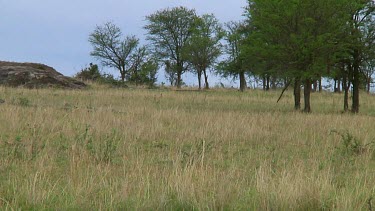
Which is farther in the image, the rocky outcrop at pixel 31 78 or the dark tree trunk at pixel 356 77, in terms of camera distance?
the rocky outcrop at pixel 31 78

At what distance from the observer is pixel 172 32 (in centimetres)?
5856

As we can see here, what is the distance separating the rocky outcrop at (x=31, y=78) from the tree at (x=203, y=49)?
73.3 ft

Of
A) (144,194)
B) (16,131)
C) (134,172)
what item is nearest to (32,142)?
(16,131)

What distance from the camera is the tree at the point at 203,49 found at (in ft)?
174

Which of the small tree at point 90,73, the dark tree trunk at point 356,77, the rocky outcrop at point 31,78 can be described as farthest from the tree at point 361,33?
the small tree at point 90,73

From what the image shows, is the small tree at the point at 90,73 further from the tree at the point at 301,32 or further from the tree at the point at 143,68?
the tree at the point at 301,32

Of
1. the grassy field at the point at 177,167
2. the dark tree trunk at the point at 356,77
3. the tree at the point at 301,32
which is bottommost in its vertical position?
the grassy field at the point at 177,167

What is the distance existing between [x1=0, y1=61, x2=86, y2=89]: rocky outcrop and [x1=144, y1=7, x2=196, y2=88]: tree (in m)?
26.3

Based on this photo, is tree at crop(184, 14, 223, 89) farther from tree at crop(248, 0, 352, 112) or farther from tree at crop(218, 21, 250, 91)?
tree at crop(248, 0, 352, 112)

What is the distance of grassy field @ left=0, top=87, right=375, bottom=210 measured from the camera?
4.39m

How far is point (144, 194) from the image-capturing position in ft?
14.9

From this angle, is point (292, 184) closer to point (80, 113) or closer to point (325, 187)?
point (325, 187)

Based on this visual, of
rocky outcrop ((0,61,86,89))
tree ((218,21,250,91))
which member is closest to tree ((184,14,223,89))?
tree ((218,21,250,91))

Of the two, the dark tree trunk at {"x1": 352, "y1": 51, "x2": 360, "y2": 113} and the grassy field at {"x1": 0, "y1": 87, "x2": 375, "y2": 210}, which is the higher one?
the dark tree trunk at {"x1": 352, "y1": 51, "x2": 360, "y2": 113}
